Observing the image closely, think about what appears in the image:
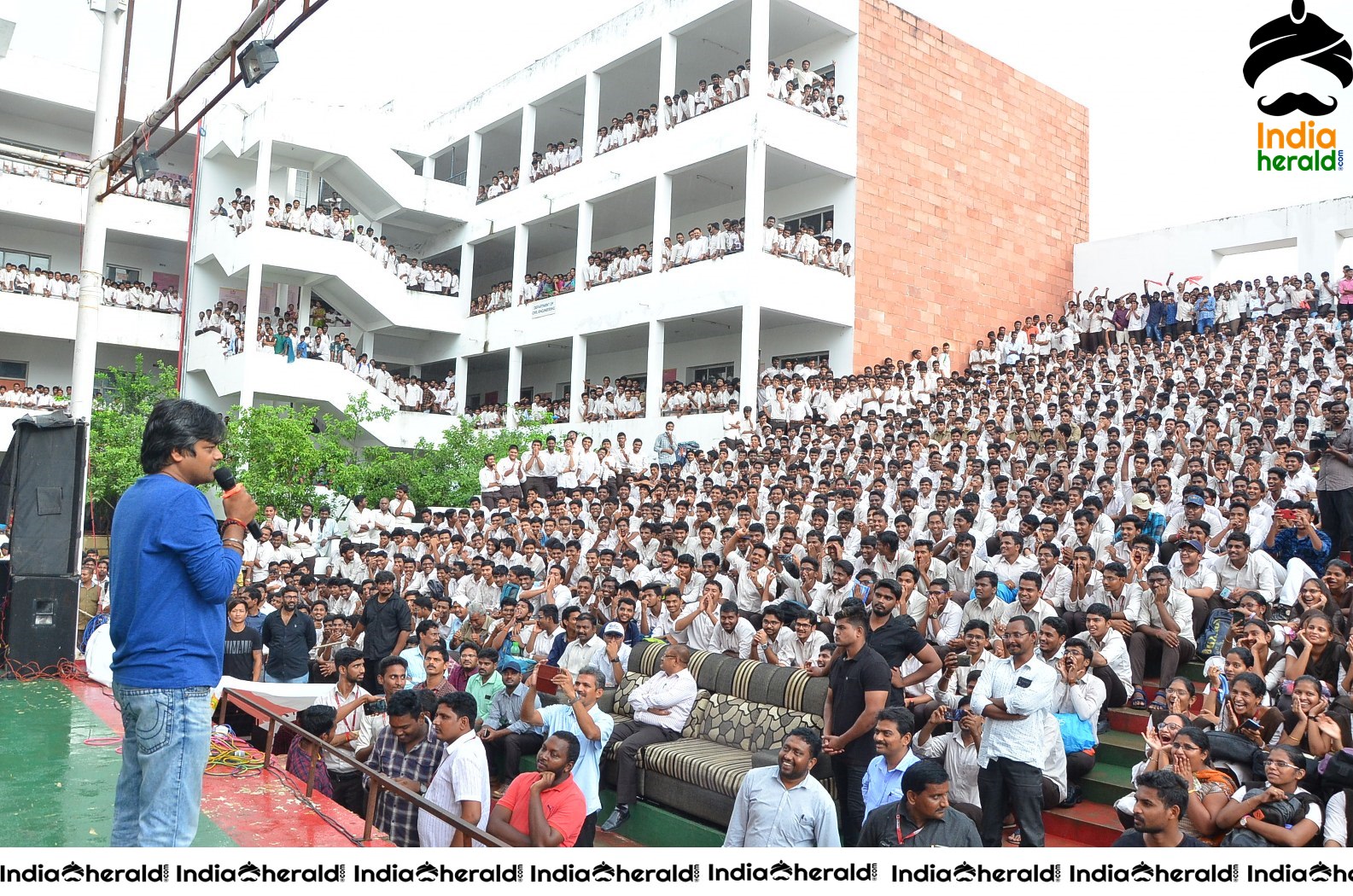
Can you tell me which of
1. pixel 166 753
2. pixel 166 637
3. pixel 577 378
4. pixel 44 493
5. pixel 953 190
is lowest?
pixel 166 753

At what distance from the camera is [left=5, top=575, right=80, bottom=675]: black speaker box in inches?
344

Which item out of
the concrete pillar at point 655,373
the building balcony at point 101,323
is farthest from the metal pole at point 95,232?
the building balcony at point 101,323

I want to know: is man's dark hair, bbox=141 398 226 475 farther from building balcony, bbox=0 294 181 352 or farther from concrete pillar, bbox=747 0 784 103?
building balcony, bbox=0 294 181 352

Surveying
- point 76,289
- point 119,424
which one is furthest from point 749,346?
point 76,289

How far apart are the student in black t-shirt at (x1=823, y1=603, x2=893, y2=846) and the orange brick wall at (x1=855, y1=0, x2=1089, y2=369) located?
14985 millimetres

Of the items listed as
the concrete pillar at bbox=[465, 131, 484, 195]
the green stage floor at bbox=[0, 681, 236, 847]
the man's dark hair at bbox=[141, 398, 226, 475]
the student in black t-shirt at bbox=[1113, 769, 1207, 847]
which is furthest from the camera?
the concrete pillar at bbox=[465, 131, 484, 195]

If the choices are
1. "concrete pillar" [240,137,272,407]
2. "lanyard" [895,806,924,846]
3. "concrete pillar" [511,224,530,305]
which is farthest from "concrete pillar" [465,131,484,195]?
"lanyard" [895,806,924,846]

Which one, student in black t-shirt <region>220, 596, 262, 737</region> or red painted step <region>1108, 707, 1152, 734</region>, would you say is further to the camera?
student in black t-shirt <region>220, 596, 262, 737</region>

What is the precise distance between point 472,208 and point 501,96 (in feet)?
9.64

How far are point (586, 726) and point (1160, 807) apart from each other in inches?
126

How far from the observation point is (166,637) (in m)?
2.95

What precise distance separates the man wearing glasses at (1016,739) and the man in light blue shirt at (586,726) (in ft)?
7.37

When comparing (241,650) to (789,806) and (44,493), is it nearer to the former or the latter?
(44,493)

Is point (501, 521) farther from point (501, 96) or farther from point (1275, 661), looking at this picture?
point (501, 96)
